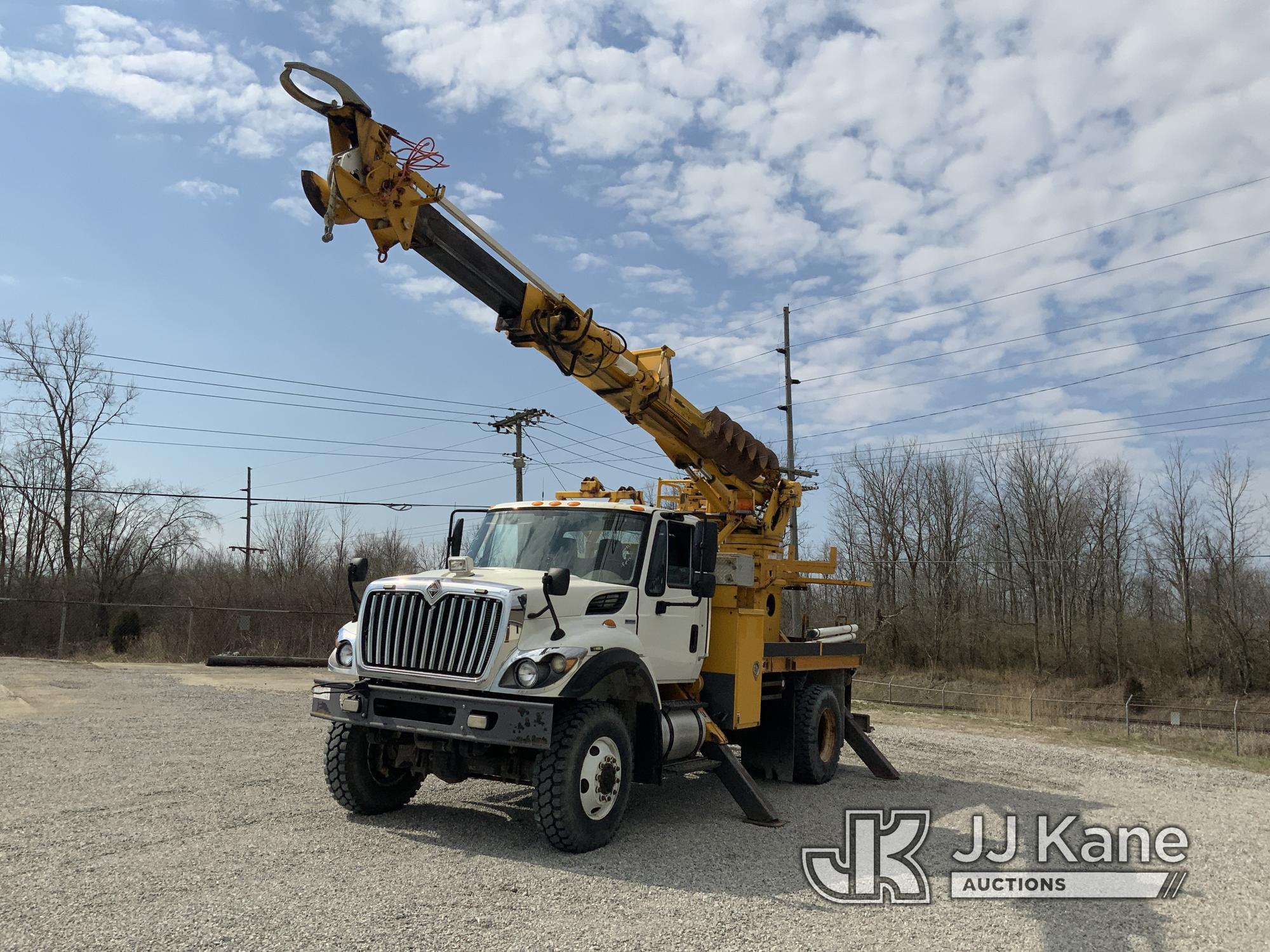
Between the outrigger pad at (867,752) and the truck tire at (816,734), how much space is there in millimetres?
350

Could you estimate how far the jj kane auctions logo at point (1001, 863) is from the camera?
6031mm

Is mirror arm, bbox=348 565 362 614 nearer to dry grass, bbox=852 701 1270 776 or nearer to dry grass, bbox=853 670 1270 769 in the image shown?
dry grass, bbox=852 701 1270 776

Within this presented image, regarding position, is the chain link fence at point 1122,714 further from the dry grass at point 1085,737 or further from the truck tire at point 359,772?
the truck tire at point 359,772

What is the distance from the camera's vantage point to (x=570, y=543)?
7.91 m

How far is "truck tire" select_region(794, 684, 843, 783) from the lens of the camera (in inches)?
402

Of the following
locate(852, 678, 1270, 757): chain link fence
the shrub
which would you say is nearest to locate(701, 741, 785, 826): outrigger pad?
locate(852, 678, 1270, 757): chain link fence

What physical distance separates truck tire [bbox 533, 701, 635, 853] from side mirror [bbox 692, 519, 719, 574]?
169 cm

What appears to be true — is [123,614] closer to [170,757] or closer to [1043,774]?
[170,757]

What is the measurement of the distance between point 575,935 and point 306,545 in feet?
137

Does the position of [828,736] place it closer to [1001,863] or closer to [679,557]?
[679,557]

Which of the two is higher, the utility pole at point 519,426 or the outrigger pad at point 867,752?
the utility pole at point 519,426

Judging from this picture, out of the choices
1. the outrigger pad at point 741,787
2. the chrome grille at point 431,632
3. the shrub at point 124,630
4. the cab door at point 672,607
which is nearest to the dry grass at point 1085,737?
the outrigger pad at point 741,787

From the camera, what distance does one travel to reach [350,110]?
6582 millimetres

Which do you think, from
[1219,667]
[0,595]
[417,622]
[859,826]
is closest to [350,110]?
→ [417,622]
